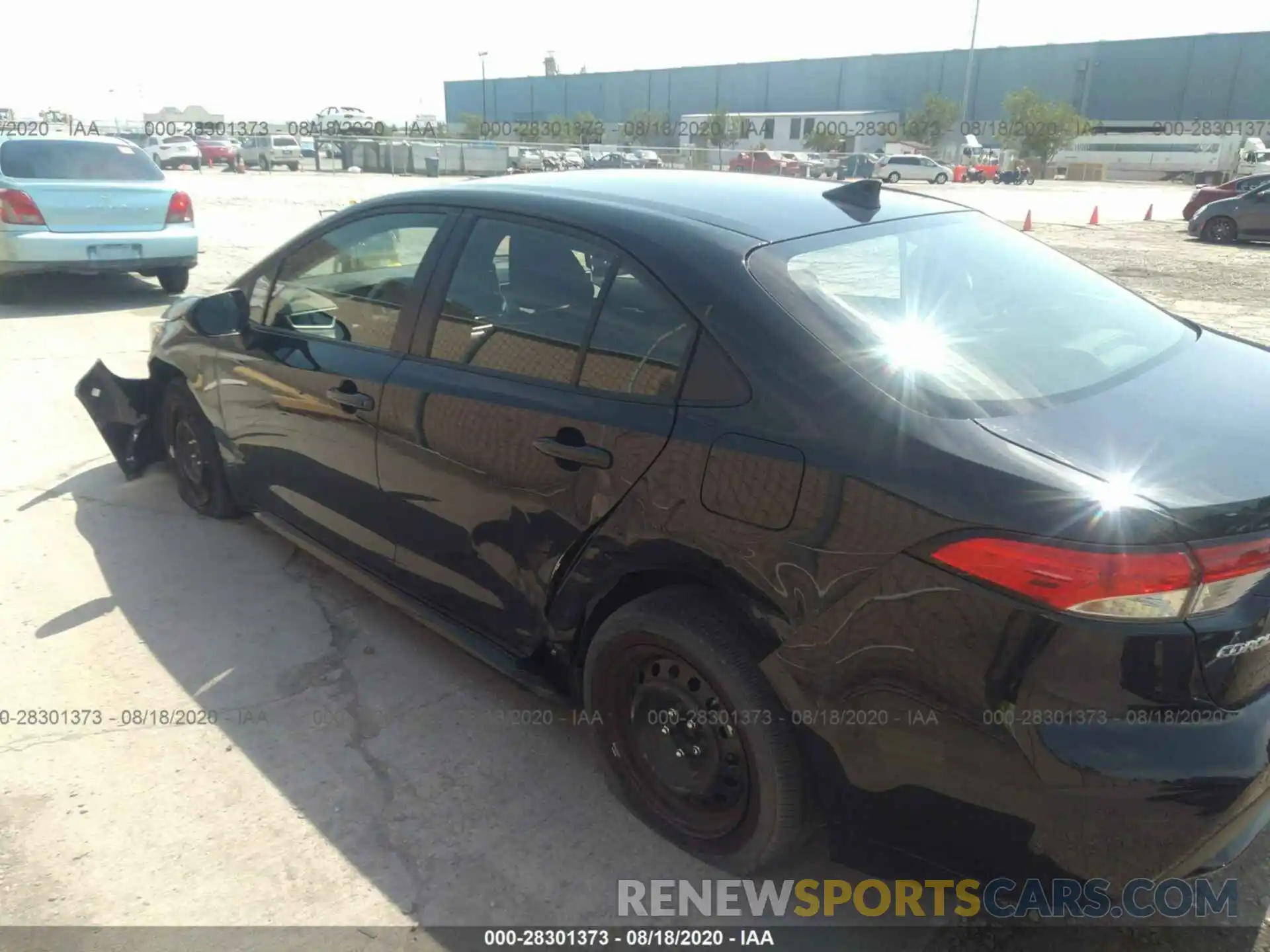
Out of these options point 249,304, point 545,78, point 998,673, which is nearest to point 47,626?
point 249,304

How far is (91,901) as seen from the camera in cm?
236

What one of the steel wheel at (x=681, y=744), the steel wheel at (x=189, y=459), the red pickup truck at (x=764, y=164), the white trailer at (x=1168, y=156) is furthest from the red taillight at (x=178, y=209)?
the white trailer at (x=1168, y=156)

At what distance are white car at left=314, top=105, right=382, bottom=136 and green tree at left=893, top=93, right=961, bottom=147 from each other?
133 ft

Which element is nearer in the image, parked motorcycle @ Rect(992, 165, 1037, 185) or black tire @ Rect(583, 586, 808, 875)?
black tire @ Rect(583, 586, 808, 875)

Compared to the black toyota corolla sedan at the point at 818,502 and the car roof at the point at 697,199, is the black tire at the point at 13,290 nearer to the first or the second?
the black toyota corolla sedan at the point at 818,502

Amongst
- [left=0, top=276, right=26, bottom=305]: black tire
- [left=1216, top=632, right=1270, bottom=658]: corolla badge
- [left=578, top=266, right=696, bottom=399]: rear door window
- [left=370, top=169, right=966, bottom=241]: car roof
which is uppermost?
[left=370, top=169, right=966, bottom=241]: car roof

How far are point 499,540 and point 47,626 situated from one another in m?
2.13

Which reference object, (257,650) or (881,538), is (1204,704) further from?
(257,650)

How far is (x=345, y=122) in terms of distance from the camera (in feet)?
225

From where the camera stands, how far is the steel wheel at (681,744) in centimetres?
232

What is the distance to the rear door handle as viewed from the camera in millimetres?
3156

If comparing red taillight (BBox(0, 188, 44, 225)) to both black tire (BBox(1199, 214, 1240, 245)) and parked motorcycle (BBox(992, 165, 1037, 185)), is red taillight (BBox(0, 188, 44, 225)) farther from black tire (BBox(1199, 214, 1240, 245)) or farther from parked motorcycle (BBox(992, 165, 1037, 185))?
parked motorcycle (BBox(992, 165, 1037, 185))

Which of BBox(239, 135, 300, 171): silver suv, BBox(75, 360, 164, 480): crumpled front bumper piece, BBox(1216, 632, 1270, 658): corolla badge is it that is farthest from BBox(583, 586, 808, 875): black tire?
BBox(239, 135, 300, 171): silver suv

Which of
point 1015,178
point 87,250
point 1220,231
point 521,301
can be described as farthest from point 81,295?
point 1015,178
